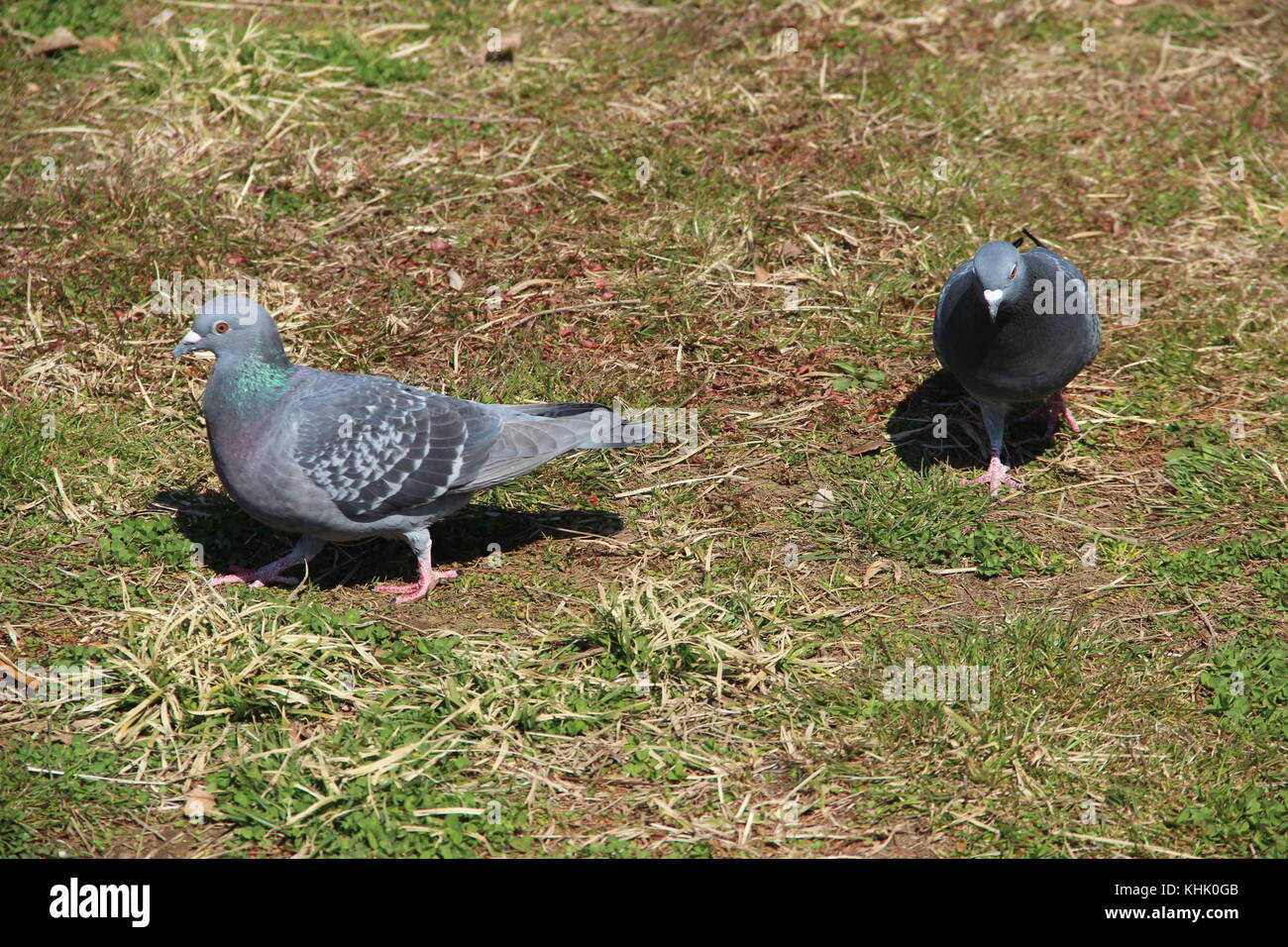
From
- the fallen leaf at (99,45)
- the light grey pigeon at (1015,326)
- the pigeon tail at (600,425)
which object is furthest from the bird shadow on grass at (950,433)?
the fallen leaf at (99,45)

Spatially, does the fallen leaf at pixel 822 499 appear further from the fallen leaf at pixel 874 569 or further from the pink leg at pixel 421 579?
the pink leg at pixel 421 579

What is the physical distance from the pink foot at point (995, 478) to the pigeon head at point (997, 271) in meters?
0.98

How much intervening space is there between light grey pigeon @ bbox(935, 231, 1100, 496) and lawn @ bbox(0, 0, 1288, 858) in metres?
0.63

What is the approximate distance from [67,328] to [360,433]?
268cm

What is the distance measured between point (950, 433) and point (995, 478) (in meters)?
0.47

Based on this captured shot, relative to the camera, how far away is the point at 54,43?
922 cm

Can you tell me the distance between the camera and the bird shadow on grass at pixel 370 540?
19.0 ft

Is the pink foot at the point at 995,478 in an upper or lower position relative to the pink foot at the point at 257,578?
upper

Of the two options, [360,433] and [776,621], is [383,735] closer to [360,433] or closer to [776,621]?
[360,433]

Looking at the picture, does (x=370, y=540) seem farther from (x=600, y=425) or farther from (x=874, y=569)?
(x=874, y=569)

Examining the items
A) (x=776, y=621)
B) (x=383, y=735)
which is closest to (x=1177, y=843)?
(x=776, y=621)

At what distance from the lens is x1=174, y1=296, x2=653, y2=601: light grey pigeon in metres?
5.29

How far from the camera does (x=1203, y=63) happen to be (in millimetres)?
9461

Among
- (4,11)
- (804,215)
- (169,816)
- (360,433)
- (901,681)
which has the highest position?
(4,11)
